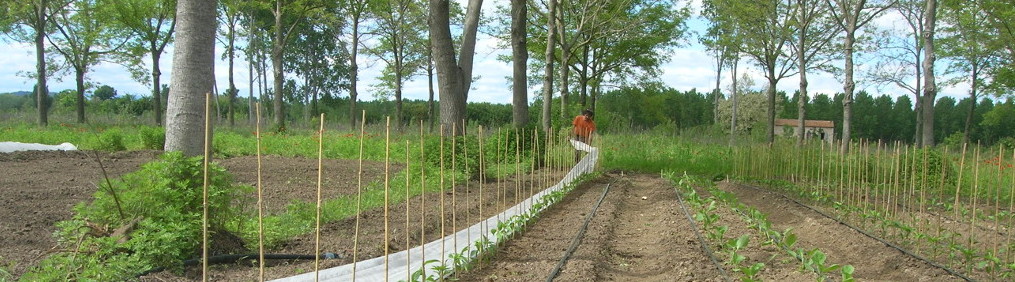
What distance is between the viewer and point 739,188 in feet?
38.7

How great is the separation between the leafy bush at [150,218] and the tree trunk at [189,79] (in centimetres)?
38

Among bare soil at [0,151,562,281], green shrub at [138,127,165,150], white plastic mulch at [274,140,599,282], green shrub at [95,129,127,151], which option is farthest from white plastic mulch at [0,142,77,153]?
white plastic mulch at [274,140,599,282]

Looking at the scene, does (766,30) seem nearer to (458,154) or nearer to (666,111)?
(458,154)

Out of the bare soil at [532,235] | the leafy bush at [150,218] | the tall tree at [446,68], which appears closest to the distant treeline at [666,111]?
the tall tree at [446,68]

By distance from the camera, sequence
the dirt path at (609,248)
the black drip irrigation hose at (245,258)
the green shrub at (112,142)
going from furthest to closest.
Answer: the green shrub at (112,142), the dirt path at (609,248), the black drip irrigation hose at (245,258)

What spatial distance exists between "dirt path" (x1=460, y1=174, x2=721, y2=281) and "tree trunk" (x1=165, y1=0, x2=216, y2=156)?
2.27m

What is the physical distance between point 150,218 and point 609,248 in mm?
3574

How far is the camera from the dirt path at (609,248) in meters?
4.79

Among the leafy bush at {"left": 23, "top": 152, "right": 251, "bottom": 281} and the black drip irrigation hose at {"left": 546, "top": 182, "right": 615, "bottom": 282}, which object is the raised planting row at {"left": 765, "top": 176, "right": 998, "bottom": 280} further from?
the leafy bush at {"left": 23, "top": 152, "right": 251, "bottom": 281}

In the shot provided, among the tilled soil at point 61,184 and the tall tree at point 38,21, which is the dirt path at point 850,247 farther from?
the tall tree at point 38,21

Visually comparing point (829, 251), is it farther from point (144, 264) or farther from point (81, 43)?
point (81, 43)

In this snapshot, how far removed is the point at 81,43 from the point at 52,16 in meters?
2.28

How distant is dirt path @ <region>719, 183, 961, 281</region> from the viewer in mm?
5098

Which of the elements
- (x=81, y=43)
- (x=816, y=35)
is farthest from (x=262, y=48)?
(x=816, y=35)
